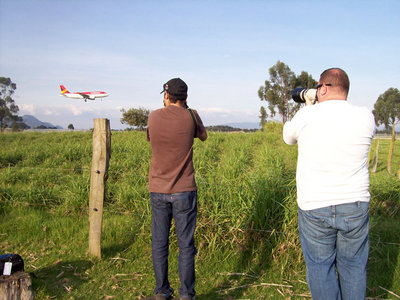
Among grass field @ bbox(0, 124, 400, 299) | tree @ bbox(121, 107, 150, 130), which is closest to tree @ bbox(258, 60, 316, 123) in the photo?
tree @ bbox(121, 107, 150, 130)

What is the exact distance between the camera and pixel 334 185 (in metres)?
1.84

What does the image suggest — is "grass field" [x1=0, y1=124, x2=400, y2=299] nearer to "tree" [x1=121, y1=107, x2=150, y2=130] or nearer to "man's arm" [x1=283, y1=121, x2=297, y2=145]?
"man's arm" [x1=283, y1=121, x2=297, y2=145]

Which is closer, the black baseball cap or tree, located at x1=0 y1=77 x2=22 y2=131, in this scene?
the black baseball cap

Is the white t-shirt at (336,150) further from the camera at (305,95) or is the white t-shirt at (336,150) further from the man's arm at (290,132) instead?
the camera at (305,95)

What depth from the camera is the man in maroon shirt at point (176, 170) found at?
2393 millimetres

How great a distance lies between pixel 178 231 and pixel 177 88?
3.50 ft

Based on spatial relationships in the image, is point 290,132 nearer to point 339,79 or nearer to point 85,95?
point 339,79

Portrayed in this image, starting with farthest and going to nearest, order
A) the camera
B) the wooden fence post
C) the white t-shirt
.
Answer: the wooden fence post < the camera < the white t-shirt

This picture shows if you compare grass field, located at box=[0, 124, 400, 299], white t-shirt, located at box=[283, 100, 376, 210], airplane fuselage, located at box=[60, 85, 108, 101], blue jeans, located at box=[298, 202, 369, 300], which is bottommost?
grass field, located at box=[0, 124, 400, 299]

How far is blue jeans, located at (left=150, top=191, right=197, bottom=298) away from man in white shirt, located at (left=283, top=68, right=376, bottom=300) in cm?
84

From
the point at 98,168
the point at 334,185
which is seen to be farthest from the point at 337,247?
the point at 98,168

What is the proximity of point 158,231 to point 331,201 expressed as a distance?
129 cm

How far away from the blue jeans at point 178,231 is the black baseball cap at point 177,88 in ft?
2.38

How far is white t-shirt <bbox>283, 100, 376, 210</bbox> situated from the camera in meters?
1.82
